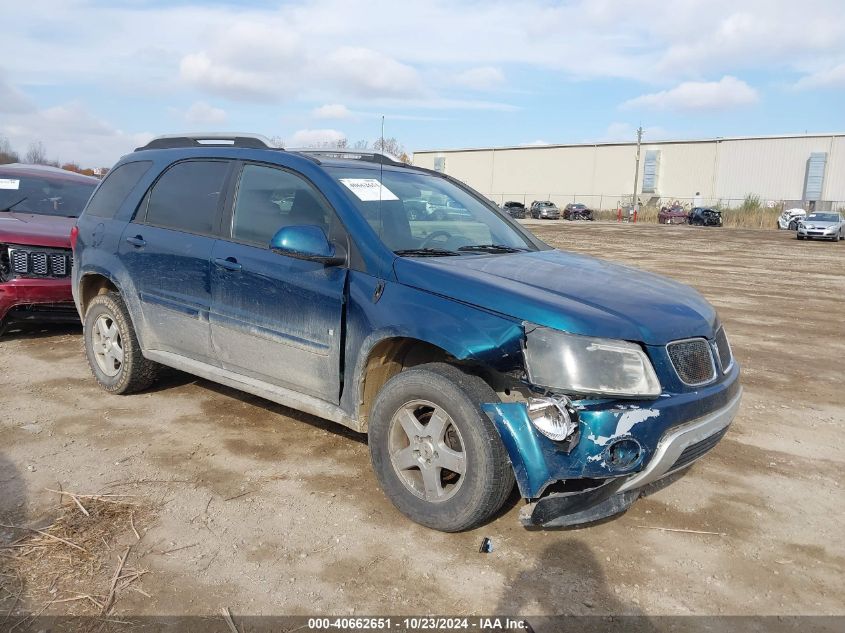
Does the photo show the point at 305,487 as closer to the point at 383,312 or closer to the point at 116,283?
the point at 383,312

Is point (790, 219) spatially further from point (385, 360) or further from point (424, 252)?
point (385, 360)

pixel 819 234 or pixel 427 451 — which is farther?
pixel 819 234

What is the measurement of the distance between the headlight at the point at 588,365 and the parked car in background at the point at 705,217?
167 ft

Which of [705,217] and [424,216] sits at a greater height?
[705,217]

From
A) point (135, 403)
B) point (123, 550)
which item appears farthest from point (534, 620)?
point (135, 403)

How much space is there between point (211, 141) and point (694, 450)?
3.67 meters

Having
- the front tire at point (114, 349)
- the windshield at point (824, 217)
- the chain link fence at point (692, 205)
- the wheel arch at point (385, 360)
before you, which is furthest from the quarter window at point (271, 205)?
the chain link fence at point (692, 205)

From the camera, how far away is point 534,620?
2758 millimetres

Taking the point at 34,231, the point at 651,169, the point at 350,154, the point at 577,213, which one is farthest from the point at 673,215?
the point at 350,154

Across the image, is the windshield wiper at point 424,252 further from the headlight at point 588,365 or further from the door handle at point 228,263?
the door handle at point 228,263

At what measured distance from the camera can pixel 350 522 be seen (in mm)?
3479

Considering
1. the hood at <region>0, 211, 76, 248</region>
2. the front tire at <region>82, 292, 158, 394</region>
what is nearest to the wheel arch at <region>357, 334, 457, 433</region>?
the front tire at <region>82, 292, 158, 394</region>

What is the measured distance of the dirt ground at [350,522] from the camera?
9.50 ft

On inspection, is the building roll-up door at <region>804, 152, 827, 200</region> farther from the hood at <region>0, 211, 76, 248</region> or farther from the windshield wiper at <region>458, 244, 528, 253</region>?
the windshield wiper at <region>458, 244, 528, 253</region>
